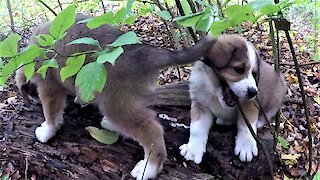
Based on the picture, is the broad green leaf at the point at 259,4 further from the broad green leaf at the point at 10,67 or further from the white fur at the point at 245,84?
the white fur at the point at 245,84

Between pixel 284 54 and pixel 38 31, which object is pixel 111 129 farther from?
pixel 284 54

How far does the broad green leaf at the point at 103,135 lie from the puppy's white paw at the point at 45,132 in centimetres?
26

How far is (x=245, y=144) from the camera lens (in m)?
2.87

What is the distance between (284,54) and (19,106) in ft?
11.3

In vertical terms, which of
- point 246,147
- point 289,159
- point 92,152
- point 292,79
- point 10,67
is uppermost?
point 10,67

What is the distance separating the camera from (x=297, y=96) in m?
4.24

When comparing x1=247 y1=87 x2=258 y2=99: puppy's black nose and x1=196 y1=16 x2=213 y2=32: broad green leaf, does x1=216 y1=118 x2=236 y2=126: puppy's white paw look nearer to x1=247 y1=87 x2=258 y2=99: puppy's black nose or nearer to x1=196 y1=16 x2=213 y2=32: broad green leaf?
x1=247 y1=87 x2=258 y2=99: puppy's black nose

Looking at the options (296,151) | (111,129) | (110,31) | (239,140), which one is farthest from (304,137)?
(110,31)

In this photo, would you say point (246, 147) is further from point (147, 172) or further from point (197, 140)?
point (147, 172)

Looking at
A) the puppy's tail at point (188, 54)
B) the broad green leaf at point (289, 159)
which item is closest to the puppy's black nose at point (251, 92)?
the puppy's tail at point (188, 54)

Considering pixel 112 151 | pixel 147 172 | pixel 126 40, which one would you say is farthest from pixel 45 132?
pixel 126 40

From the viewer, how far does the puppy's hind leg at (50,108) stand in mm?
3170

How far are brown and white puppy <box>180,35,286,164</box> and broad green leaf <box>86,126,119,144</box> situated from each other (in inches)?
20.3

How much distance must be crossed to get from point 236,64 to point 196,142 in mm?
630
